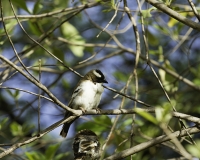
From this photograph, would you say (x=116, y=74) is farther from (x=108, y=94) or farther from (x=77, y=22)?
(x=77, y=22)

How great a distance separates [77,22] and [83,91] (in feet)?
9.56

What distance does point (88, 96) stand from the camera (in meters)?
5.36

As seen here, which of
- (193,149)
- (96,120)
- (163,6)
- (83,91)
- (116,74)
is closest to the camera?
(193,149)

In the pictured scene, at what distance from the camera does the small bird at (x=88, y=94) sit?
17.5ft

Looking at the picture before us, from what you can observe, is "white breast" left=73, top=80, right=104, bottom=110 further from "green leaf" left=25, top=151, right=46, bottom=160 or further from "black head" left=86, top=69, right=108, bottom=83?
"green leaf" left=25, top=151, right=46, bottom=160

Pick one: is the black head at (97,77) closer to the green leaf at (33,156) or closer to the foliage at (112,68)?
the foliage at (112,68)

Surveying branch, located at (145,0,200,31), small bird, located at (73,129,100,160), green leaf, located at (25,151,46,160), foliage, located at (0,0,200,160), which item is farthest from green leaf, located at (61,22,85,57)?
branch, located at (145,0,200,31)

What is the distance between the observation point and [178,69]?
24.6 ft

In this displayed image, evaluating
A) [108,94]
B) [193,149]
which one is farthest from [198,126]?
[108,94]

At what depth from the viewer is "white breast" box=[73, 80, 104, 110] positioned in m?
5.32

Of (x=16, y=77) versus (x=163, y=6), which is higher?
(x=163, y=6)

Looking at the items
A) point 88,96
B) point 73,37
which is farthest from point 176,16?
point 73,37

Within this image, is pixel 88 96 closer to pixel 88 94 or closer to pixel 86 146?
pixel 88 94

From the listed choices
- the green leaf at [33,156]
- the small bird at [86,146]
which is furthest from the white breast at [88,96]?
the green leaf at [33,156]
